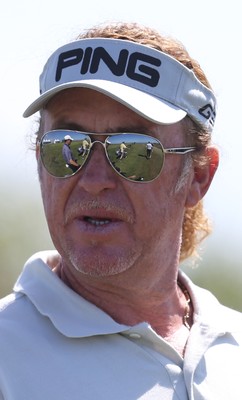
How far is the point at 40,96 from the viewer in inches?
161

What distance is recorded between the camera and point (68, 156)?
4.02 meters

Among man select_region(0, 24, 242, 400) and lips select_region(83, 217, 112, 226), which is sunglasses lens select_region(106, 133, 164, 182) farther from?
lips select_region(83, 217, 112, 226)

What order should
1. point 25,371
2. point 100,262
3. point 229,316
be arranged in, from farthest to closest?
point 229,316
point 100,262
point 25,371

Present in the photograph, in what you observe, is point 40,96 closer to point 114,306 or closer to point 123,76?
point 123,76

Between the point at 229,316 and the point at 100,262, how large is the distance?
0.77 meters

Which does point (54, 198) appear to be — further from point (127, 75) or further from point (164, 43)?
point (164, 43)

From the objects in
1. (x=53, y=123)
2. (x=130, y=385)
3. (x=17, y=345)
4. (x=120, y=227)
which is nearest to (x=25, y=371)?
(x=17, y=345)

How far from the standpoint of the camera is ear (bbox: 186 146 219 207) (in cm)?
443

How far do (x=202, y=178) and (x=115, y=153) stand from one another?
61 cm

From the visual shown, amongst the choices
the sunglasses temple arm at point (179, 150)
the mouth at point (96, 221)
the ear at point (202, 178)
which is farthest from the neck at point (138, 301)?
the sunglasses temple arm at point (179, 150)

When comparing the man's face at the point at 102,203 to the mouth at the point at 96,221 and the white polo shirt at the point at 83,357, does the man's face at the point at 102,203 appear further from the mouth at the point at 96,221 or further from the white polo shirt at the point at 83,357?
the white polo shirt at the point at 83,357

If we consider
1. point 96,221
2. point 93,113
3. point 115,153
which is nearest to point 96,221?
point 96,221

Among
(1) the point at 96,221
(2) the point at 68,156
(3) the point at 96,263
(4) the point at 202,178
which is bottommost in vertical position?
(3) the point at 96,263

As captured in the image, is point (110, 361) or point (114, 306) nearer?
point (110, 361)
